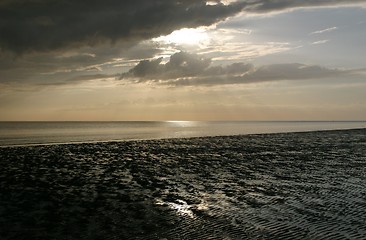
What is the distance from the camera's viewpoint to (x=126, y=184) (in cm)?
2328

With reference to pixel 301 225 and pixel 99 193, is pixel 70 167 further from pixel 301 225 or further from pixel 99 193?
pixel 301 225

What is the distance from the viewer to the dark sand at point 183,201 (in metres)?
13.0

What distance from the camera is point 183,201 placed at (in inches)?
715

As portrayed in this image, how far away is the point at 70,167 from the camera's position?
31578mm

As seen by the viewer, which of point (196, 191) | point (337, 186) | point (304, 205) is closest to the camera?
point (304, 205)

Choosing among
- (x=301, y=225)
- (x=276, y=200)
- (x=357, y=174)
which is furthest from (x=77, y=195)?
(x=357, y=174)

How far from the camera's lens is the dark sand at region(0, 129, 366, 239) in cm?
1298

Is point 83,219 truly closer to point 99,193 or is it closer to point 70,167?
point 99,193

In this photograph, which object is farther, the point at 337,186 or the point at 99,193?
the point at 337,186

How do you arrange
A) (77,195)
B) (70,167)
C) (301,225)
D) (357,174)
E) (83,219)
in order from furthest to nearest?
(70,167), (357,174), (77,195), (83,219), (301,225)

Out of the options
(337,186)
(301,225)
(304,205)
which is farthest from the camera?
(337,186)

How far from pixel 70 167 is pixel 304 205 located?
2172 centimetres

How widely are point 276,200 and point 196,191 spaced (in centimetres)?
489

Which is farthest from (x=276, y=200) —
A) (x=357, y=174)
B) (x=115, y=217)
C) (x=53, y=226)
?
(x=357, y=174)
